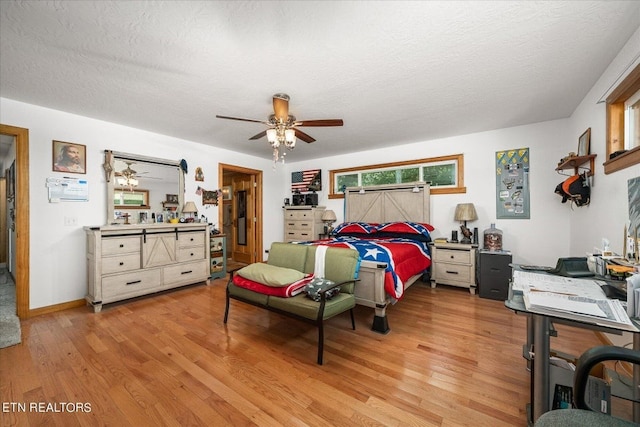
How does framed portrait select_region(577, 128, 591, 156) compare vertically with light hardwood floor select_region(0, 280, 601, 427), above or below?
above

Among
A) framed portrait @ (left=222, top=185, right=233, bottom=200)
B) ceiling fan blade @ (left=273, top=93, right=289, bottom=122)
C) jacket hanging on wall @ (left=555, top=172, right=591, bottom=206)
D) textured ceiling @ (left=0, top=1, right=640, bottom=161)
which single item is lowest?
jacket hanging on wall @ (left=555, top=172, right=591, bottom=206)

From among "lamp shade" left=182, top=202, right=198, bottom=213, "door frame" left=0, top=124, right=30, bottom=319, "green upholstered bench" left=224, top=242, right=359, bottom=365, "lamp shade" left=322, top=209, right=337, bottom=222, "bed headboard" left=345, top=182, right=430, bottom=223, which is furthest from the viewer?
"lamp shade" left=322, top=209, right=337, bottom=222

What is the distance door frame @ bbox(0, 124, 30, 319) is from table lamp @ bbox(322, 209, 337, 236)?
14.1ft

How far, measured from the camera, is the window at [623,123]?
77.4 inches

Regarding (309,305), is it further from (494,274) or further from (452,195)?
(452,195)

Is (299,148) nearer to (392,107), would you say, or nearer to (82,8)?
(392,107)

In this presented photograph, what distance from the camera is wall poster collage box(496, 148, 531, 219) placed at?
12.4ft

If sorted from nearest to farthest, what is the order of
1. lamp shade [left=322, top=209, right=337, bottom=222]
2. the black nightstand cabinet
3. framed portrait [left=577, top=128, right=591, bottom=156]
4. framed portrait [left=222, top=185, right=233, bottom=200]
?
framed portrait [left=577, top=128, right=591, bottom=156]
the black nightstand cabinet
lamp shade [left=322, top=209, right=337, bottom=222]
framed portrait [left=222, top=185, right=233, bottom=200]

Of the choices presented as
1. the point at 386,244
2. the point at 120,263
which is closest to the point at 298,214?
the point at 386,244

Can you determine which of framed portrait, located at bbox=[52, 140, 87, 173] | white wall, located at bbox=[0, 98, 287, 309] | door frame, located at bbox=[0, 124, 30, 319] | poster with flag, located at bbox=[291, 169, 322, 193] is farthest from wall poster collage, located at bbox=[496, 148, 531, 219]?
door frame, located at bbox=[0, 124, 30, 319]

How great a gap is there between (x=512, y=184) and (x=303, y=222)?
→ 150 inches

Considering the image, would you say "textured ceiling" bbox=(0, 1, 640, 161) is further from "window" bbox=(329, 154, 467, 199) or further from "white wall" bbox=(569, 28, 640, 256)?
"window" bbox=(329, 154, 467, 199)

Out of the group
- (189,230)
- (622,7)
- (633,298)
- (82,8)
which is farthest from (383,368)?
(189,230)

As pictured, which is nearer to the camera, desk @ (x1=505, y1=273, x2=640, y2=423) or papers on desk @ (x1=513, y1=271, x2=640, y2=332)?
papers on desk @ (x1=513, y1=271, x2=640, y2=332)
